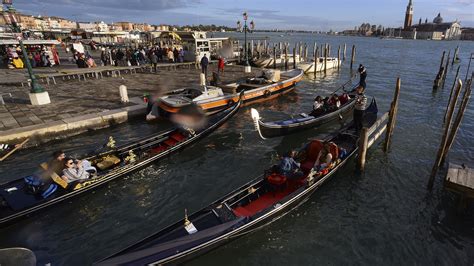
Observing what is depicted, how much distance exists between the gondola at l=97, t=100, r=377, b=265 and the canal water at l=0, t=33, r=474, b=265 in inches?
27.0

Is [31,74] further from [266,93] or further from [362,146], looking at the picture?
[362,146]

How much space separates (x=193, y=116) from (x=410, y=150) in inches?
396

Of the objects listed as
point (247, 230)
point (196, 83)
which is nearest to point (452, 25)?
point (196, 83)

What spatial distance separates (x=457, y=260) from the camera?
258 inches

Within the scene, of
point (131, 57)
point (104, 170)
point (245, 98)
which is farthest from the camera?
point (131, 57)

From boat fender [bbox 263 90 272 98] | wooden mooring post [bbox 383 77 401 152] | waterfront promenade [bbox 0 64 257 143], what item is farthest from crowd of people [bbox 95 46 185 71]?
wooden mooring post [bbox 383 77 401 152]

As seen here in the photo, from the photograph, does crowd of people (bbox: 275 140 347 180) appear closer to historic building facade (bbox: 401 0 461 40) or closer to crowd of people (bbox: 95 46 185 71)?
crowd of people (bbox: 95 46 185 71)

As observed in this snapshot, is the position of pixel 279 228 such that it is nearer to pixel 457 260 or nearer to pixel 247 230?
pixel 247 230

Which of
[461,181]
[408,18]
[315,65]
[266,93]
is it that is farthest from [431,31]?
[461,181]

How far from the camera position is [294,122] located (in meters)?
12.6

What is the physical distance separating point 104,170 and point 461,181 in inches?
424

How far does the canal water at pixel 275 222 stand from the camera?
6.70m

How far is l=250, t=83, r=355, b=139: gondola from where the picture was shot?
11.3 m

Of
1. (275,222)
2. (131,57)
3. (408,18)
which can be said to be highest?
(408,18)
